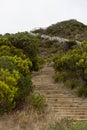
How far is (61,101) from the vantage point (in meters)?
13.6

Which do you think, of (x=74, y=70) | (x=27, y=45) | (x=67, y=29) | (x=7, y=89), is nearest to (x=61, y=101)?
(x=7, y=89)

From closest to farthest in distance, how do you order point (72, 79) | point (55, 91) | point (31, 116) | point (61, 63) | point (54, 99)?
point (31, 116) < point (54, 99) < point (55, 91) < point (72, 79) < point (61, 63)

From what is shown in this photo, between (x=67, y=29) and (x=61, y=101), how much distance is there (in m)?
30.2

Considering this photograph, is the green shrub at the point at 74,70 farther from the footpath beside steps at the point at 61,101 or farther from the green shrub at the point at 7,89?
the green shrub at the point at 7,89

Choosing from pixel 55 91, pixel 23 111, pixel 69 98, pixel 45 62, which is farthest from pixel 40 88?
pixel 45 62

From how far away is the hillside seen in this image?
136 ft

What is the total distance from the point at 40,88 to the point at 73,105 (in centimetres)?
294

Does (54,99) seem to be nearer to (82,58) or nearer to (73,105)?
(73,105)

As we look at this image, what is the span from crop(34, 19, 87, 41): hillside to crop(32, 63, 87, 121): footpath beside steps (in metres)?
22.9

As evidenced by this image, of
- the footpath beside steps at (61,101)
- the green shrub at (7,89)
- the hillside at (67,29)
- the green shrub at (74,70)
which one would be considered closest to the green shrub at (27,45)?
the footpath beside steps at (61,101)

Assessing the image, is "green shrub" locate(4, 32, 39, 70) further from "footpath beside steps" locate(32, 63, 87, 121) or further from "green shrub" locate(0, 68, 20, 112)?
"green shrub" locate(0, 68, 20, 112)

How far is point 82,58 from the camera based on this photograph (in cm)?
1612

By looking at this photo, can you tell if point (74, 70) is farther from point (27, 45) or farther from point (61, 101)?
point (27, 45)

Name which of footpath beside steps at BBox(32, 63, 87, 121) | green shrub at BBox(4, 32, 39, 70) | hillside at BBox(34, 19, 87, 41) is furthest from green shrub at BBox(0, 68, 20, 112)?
hillside at BBox(34, 19, 87, 41)
